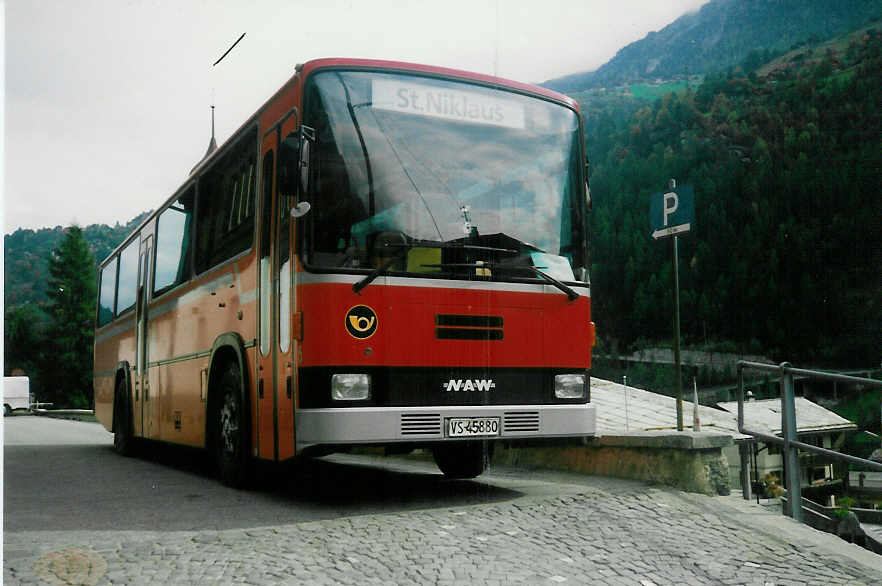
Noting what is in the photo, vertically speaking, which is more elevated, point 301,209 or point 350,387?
point 301,209

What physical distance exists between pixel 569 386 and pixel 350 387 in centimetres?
178

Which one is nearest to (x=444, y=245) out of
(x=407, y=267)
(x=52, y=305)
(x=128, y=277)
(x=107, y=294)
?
(x=407, y=267)

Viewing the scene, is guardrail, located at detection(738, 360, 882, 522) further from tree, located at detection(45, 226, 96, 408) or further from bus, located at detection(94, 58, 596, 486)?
tree, located at detection(45, 226, 96, 408)

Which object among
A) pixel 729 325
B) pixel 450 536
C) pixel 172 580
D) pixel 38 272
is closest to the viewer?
pixel 172 580

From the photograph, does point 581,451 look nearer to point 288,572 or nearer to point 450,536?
point 450,536

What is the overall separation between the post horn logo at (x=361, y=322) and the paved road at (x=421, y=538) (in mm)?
1210

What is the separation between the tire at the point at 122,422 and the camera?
41.2ft

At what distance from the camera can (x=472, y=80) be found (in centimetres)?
690

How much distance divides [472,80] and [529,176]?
0.86 m

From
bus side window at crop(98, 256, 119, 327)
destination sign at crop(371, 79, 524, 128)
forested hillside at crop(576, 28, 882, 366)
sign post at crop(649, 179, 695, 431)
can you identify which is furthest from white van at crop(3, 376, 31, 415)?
bus side window at crop(98, 256, 119, 327)

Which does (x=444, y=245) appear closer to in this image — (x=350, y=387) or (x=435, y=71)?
(x=350, y=387)

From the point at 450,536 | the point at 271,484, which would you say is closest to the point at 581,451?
the point at 271,484

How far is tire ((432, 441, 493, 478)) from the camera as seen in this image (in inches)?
328

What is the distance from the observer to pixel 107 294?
45.4 feet
